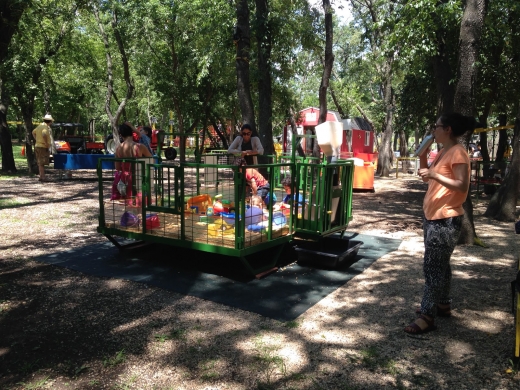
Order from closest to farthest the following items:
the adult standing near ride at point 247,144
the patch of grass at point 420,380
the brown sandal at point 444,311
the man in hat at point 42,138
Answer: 1. the patch of grass at point 420,380
2. the brown sandal at point 444,311
3. the adult standing near ride at point 247,144
4. the man in hat at point 42,138

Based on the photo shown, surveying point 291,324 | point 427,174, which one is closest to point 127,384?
point 291,324

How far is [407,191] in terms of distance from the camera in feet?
50.0

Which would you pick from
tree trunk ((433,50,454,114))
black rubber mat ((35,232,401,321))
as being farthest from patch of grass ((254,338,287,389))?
tree trunk ((433,50,454,114))

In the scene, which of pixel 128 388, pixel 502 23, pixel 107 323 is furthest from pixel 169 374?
pixel 502 23

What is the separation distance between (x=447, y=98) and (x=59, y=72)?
22695 mm

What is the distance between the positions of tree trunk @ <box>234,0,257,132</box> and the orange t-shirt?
6.55 metres

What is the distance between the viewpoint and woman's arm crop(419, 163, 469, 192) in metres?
3.42

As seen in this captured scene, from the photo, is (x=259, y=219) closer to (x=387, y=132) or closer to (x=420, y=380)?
(x=420, y=380)

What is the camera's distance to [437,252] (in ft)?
11.8

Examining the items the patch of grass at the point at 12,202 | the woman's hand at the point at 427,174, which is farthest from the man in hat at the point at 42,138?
the woman's hand at the point at 427,174

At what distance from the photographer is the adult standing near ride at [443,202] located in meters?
3.48

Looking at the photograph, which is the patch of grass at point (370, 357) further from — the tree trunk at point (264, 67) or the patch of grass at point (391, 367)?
the tree trunk at point (264, 67)

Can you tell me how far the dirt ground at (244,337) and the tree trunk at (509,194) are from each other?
12.8 ft

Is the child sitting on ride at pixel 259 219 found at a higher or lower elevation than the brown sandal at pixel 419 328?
higher
